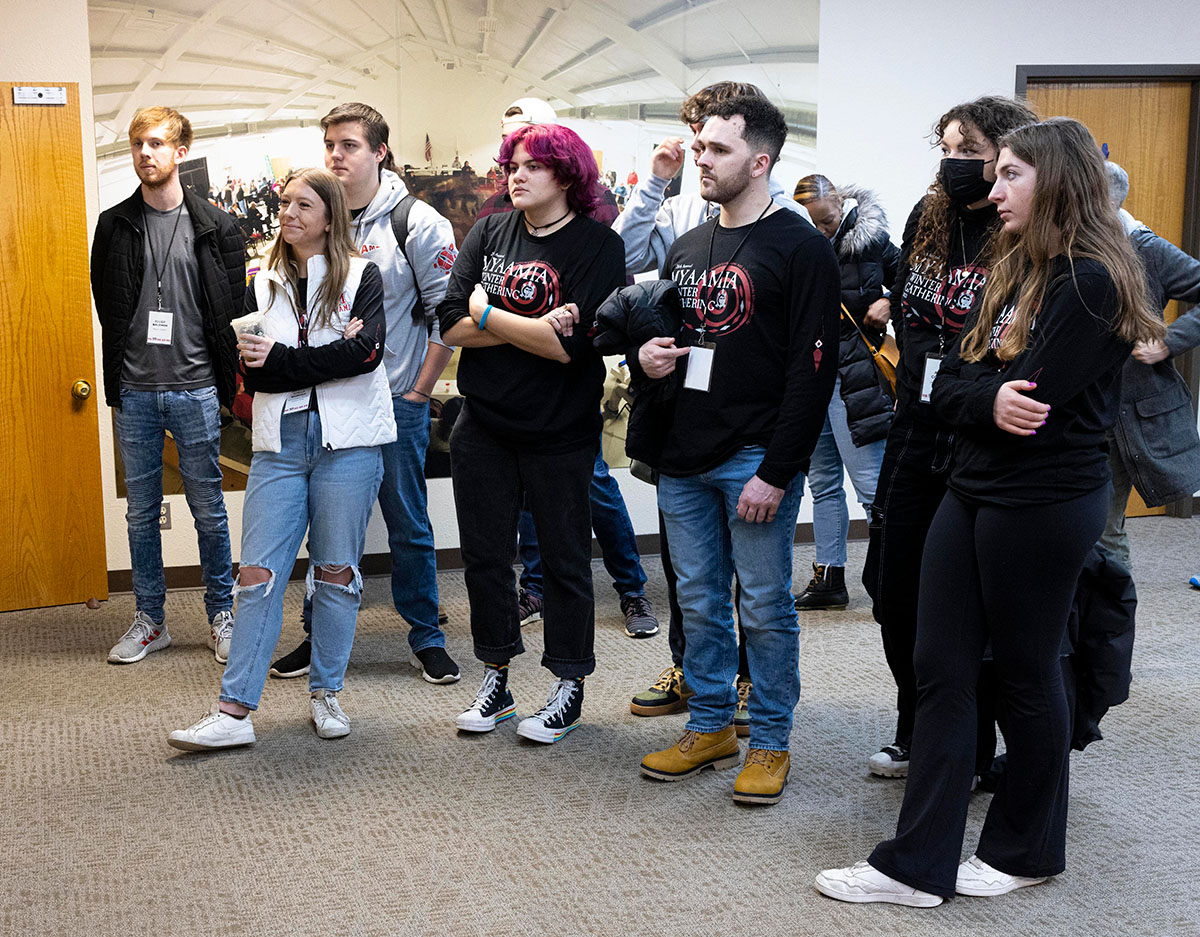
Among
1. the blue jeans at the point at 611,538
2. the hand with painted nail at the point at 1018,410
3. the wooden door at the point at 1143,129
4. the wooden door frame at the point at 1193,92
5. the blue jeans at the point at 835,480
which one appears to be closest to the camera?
the hand with painted nail at the point at 1018,410

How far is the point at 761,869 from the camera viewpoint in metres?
2.47

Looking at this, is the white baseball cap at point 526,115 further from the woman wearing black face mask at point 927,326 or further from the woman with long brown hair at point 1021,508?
the woman with long brown hair at point 1021,508

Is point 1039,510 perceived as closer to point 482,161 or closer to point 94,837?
point 94,837

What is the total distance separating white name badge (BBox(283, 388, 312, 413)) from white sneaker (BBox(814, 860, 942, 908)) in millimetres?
1755

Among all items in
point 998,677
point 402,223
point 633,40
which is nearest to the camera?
point 998,677

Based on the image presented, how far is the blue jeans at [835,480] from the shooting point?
15.0ft

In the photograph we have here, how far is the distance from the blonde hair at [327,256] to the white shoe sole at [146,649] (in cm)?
156

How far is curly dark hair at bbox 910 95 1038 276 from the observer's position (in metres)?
2.53

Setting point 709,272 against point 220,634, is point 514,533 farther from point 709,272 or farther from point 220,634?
point 220,634

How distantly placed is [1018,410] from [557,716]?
162 centimetres

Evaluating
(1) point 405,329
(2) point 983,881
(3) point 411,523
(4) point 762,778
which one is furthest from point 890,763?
(1) point 405,329

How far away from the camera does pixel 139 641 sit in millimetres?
3967

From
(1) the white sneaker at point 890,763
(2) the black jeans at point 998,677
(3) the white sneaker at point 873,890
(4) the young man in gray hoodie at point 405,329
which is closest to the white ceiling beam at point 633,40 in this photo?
(4) the young man in gray hoodie at point 405,329

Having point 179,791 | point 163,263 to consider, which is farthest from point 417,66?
point 179,791
